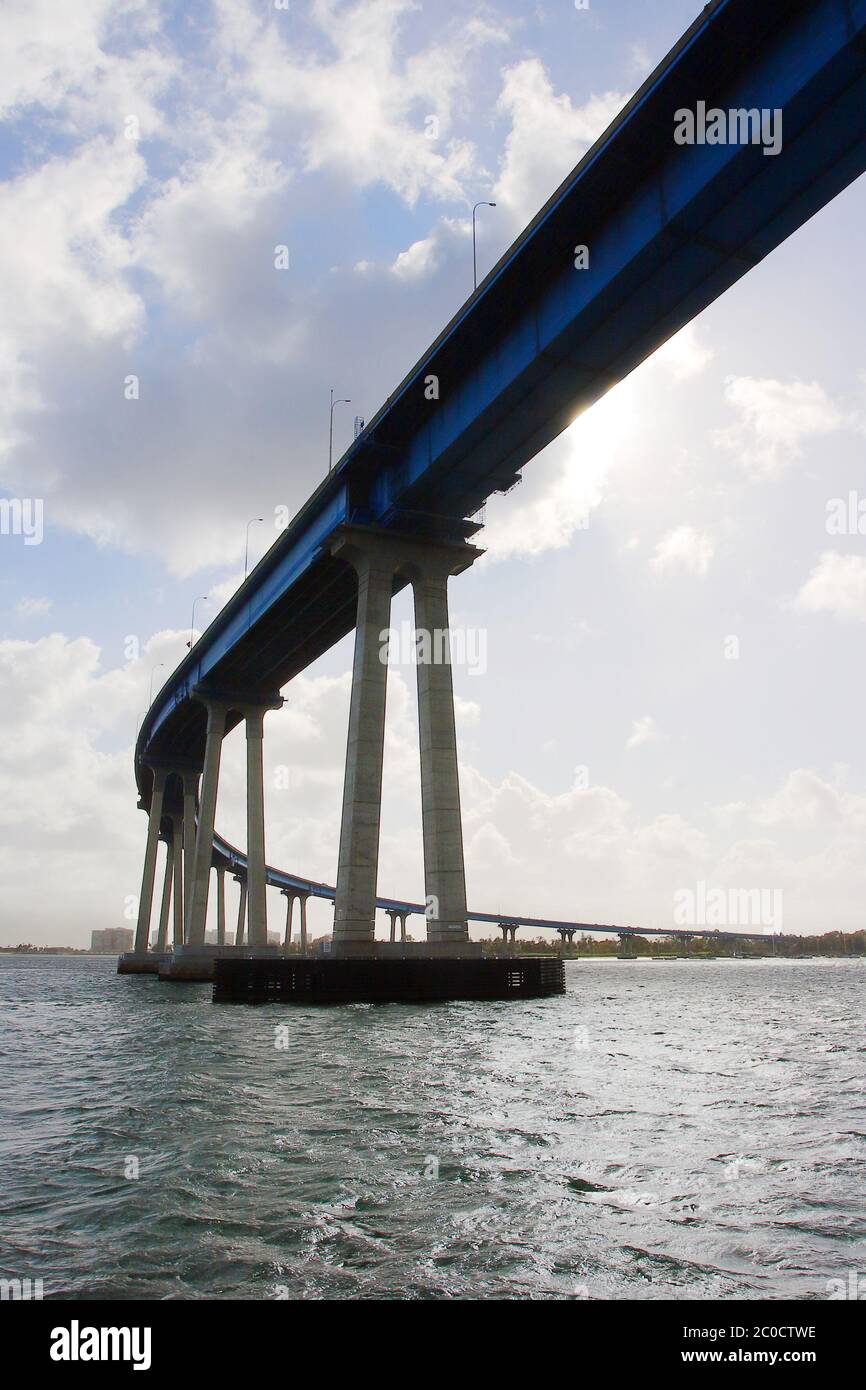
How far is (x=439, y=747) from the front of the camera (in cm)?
3856

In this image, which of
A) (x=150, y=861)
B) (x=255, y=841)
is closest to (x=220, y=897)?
(x=150, y=861)

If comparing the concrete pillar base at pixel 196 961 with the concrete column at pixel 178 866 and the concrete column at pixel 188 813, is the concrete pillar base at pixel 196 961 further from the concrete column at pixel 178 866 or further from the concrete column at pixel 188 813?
the concrete column at pixel 178 866

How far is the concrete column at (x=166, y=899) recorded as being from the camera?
12005cm

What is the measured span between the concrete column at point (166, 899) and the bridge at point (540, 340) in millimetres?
65615

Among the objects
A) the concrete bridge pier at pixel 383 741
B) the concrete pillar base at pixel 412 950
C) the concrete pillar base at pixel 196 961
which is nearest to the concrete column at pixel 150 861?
the concrete pillar base at pixel 196 961

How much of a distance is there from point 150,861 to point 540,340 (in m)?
82.8

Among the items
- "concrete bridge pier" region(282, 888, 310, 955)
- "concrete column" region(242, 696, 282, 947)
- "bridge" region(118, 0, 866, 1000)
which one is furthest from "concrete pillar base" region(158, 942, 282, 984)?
"concrete bridge pier" region(282, 888, 310, 955)

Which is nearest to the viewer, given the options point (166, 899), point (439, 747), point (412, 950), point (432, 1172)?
point (432, 1172)

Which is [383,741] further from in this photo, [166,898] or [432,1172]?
[166,898]

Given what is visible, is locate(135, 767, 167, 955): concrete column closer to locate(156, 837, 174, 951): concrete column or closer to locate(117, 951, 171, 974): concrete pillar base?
locate(117, 951, 171, 974): concrete pillar base

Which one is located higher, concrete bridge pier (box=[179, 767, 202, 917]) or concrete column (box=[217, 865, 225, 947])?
concrete bridge pier (box=[179, 767, 202, 917])

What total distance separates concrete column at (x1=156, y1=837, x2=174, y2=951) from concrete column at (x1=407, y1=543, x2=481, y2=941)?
8928 cm

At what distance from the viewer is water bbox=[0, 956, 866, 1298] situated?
656 cm
